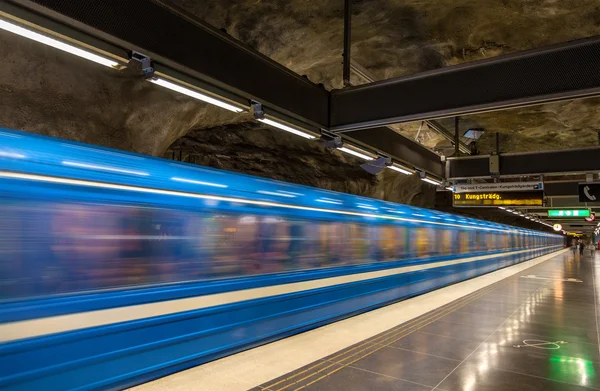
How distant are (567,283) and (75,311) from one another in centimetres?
1354

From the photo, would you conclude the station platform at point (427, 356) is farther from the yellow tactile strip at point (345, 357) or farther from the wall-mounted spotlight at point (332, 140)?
the wall-mounted spotlight at point (332, 140)

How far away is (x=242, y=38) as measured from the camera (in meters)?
5.96

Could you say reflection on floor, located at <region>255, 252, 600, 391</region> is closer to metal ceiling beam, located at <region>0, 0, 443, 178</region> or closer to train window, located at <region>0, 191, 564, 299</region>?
train window, located at <region>0, 191, 564, 299</region>

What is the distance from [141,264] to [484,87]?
405 cm

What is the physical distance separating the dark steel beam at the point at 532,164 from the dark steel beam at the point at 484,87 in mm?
5365

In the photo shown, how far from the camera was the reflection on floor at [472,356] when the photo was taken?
3.81 metres

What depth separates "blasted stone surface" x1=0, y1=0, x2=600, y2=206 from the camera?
5.16 meters

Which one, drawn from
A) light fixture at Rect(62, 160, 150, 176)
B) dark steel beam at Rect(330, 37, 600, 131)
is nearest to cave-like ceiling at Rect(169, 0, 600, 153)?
dark steel beam at Rect(330, 37, 600, 131)

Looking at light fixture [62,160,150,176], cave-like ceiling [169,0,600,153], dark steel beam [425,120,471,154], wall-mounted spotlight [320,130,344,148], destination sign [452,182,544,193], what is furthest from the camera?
destination sign [452,182,544,193]

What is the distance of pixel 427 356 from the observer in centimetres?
462

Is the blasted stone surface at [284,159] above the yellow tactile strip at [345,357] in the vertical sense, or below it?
above

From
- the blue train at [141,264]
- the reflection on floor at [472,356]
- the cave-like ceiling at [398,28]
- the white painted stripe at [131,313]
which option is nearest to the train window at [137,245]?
the blue train at [141,264]

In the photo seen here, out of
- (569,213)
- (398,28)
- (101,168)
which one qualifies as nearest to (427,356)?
(101,168)

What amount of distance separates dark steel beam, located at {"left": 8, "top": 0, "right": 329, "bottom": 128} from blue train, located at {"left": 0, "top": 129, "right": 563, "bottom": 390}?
92 centimetres
